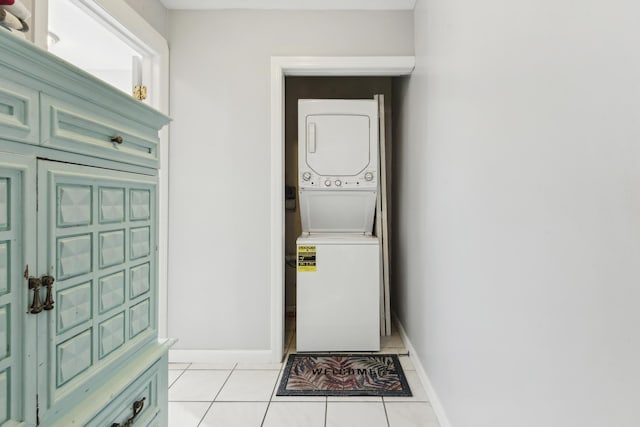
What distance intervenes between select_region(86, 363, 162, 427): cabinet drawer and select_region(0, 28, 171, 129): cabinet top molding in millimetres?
728

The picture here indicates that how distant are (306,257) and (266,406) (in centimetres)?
101

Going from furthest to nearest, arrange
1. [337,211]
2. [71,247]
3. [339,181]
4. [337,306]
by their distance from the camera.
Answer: [337,211] → [339,181] → [337,306] → [71,247]

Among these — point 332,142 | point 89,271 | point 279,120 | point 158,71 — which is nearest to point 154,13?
point 158,71

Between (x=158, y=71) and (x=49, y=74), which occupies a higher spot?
(x=158, y=71)

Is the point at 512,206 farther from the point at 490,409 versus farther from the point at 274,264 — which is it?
the point at 274,264

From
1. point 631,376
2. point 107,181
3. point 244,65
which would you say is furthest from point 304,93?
point 631,376

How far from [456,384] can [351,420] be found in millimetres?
601

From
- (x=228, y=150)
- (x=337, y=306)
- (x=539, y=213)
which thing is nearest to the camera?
(x=539, y=213)

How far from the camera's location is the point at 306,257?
8.66 ft

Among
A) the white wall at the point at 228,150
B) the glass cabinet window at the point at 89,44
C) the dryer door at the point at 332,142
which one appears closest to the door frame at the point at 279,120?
the white wall at the point at 228,150

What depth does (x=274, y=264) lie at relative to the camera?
2.50m

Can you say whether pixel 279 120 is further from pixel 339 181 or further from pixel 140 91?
pixel 140 91

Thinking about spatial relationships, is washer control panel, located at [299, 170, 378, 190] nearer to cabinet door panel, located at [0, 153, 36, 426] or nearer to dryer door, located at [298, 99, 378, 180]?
dryer door, located at [298, 99, 378, 180]

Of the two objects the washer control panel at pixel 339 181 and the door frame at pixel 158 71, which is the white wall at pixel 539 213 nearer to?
the washer control panel at pixel 339 181
